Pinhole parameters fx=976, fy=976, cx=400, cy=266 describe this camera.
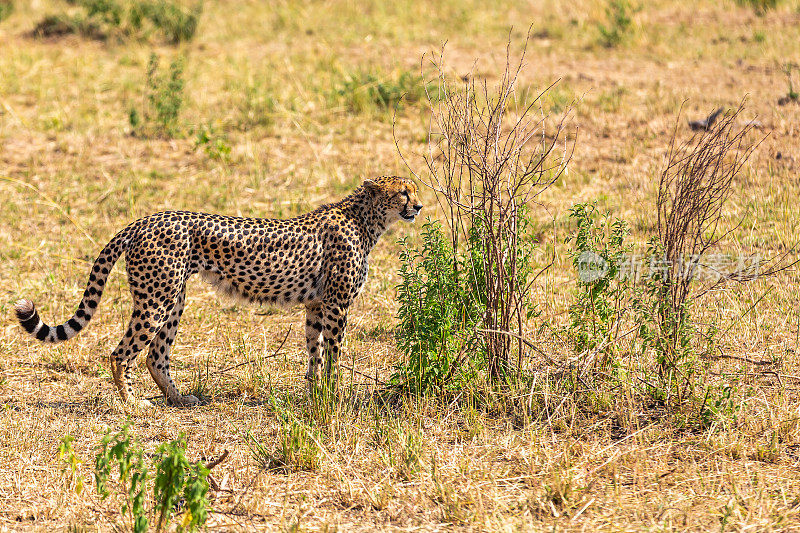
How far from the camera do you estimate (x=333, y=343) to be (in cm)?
623

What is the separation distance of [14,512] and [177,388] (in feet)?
5.62

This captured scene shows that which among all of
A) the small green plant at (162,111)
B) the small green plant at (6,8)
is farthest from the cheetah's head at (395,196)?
the small green plant at (6,8)

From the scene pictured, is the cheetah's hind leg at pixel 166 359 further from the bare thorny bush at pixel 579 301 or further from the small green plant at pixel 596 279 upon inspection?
the small green plant at pixel 596 279

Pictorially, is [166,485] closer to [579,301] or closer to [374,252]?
[579,301]

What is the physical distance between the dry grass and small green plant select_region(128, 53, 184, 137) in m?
0.18

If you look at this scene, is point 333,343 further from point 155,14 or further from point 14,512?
point 155,14

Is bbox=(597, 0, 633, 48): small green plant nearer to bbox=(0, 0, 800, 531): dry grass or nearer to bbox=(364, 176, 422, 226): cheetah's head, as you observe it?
bbox=(0, 0, 800, 531): dry grass

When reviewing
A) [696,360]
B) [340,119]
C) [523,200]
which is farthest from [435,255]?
[340,119]

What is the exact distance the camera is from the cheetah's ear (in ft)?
21.0

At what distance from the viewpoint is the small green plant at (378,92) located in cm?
1084

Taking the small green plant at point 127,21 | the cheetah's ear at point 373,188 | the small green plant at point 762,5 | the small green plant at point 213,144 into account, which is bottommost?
the small green plant at point 213,144

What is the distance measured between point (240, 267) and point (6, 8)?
32.9 feet

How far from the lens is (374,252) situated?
28.2ft

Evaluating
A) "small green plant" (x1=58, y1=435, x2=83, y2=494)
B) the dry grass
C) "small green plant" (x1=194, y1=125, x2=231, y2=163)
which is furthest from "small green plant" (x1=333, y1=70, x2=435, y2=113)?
"small green plant" (x1=58, y1=435, x2=83, y2=494)
